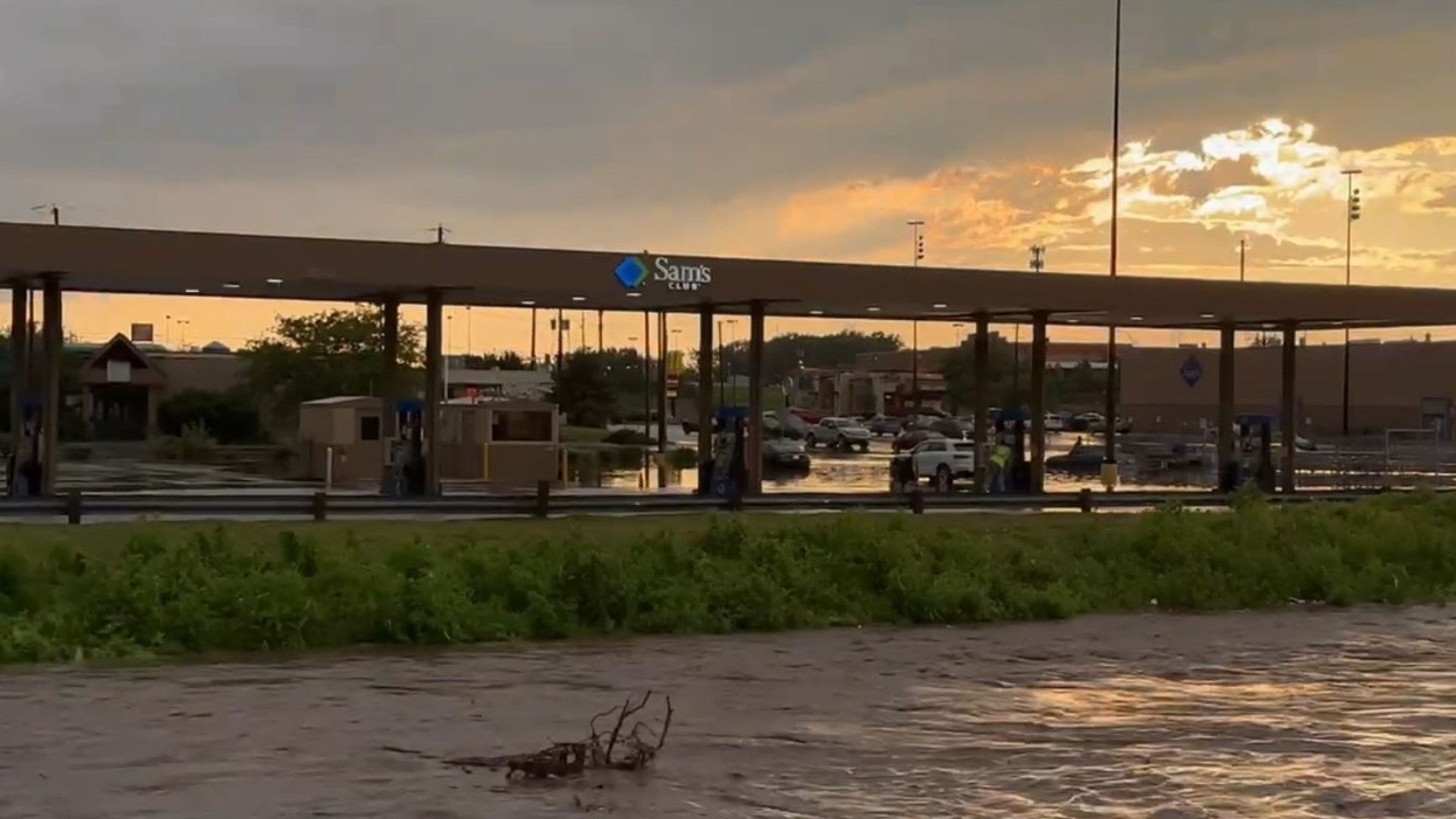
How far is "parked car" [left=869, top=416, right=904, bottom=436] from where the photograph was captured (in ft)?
346

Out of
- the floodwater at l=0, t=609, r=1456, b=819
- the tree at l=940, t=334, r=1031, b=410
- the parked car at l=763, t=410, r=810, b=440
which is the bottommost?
the floodwater at l=0, t=609, r=1456, b=819

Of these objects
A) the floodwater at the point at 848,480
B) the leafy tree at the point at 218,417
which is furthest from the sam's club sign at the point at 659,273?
the leafy tree at the point at 218,417

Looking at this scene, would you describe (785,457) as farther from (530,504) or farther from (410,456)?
(530,504)

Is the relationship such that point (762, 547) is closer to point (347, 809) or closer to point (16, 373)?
point (347, 809)

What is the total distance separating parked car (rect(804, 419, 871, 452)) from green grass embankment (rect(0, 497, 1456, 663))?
55882mm

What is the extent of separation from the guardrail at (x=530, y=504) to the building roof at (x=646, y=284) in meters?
4.44

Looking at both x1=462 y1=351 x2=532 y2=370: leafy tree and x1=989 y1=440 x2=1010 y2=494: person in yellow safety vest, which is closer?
x1=989 y1=440 x2=1010 y2=494: person in yellow safety vest

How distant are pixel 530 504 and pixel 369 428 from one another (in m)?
20.9

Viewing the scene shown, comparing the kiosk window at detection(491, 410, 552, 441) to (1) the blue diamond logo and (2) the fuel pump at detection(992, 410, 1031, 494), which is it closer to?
(2) the fuel pump at detection(992, 410, 1031, 494)

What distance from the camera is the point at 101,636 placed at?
19.9m

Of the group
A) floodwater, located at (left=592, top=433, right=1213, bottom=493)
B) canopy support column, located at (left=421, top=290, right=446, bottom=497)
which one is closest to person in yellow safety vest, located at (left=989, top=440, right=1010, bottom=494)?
floodwater, located at (left=592, top=433, right=1213, bottom=493)

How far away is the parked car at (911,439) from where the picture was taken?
72.1 meters

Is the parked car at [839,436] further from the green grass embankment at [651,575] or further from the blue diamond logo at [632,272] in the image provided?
the green grass embankment at [651,575]

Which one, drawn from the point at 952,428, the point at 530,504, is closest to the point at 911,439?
the point at 952,428
